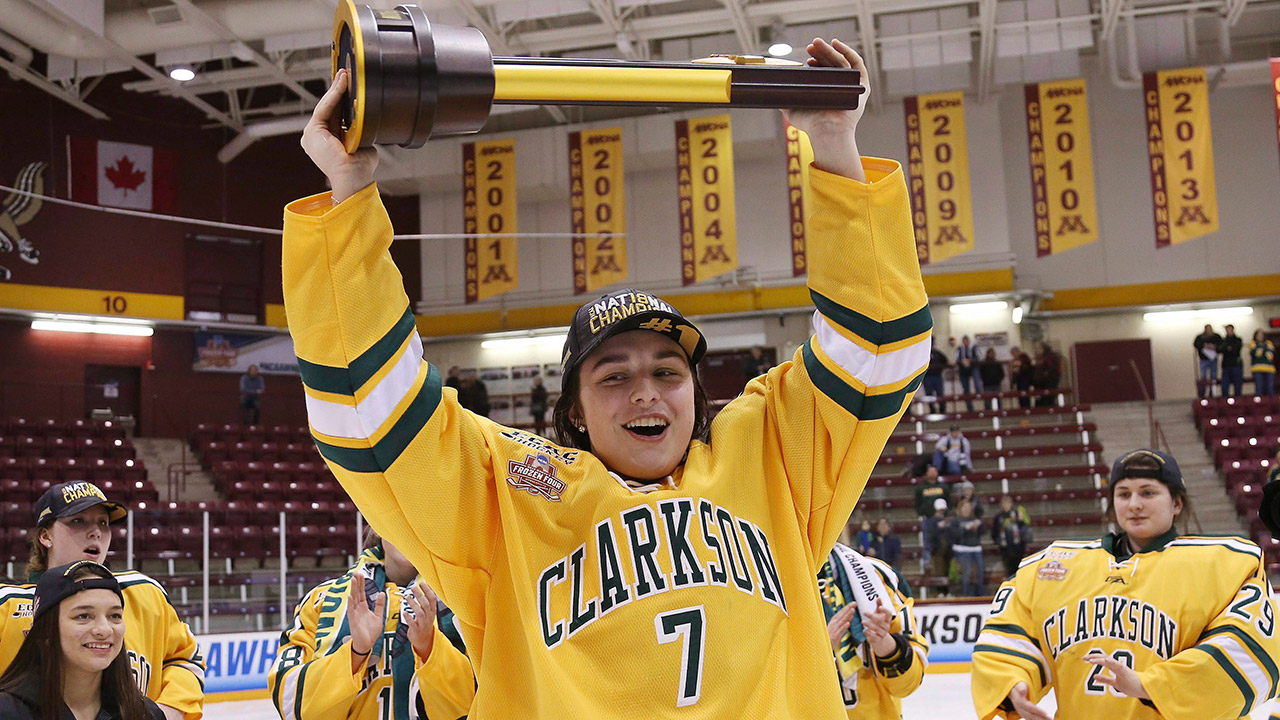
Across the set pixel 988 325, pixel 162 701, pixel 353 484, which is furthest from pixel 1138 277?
pixel 353 484

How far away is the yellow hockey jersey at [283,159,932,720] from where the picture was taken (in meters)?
1.73

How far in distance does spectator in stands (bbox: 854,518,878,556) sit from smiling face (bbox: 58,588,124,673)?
1041cm

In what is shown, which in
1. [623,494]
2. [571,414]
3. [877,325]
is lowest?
[623,494]

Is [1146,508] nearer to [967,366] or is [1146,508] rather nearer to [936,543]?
[936,543]

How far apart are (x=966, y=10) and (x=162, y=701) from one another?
18.1 meters

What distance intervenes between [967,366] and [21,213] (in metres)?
16.6

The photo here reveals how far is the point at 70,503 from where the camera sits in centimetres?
476

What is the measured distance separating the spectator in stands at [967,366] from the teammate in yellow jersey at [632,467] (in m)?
18.0

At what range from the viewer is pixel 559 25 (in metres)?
20.2

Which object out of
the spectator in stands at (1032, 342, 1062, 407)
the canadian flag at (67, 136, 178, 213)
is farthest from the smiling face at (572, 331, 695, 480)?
the canadian flag at (67, 136, 178, 213)

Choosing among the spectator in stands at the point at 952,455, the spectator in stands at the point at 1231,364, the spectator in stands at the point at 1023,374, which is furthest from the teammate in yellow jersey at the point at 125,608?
the spectator in stands at the point at 1231,364

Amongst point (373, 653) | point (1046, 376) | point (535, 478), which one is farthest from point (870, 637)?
point (1046, 376)

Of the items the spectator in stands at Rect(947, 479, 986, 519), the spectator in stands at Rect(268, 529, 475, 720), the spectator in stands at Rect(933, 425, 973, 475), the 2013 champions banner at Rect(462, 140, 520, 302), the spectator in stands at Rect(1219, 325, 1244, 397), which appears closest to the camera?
the spectator in stands at Rect(268, 529, 475, 720)

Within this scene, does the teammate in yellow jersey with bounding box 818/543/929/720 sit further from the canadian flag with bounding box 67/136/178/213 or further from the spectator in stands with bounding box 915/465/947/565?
the canadian flag with bounding box 67/136/178/213
